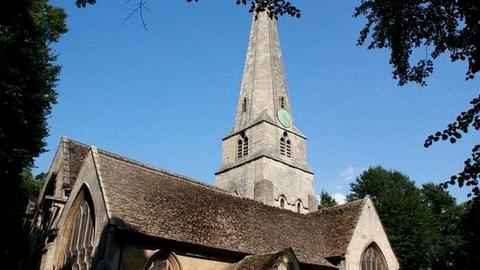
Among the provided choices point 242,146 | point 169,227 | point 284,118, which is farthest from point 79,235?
point 284,118

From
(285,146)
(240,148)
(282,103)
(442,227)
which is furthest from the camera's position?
(282,103)

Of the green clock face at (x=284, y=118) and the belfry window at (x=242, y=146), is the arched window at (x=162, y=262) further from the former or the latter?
the green clock face at (x=284, y=118)

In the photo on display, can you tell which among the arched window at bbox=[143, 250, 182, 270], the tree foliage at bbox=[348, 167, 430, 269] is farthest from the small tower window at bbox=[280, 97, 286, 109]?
the arched window at bbox=[143, 250, 182, 270]

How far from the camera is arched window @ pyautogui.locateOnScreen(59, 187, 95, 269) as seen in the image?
53.5ft

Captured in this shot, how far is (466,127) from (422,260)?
3747 centimetres

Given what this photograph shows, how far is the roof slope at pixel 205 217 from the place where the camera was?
16.5 m

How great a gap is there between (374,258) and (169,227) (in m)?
12.8

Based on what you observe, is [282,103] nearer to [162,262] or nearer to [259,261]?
[259,261]

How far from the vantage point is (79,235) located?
1734cm

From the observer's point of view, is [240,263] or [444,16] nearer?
[444,16]

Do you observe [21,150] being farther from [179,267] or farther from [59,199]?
[179,267]

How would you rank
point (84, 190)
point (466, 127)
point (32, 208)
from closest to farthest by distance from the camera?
point (466, 127) < point (84, 190) < point (32, 208)

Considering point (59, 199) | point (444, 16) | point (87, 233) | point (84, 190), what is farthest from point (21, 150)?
Result: point (444, 16)

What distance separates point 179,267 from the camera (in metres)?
16.5
